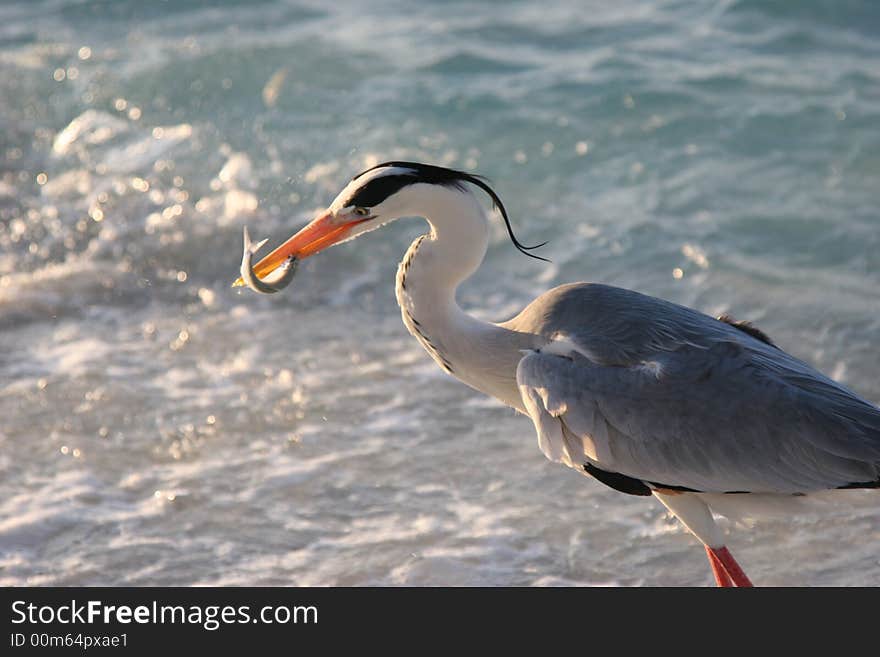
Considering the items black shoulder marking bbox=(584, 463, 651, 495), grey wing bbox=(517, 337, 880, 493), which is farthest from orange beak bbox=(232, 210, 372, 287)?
black shoulder marking bbox=(584, 463, 651, 495)

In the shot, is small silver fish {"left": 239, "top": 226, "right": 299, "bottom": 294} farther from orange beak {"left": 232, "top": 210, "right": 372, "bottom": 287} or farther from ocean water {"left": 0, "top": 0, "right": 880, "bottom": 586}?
ocean water {"left": 0, "top": 0, "right": 880, "bottom": 586}

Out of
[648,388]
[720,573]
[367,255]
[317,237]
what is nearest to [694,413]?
[648,388]

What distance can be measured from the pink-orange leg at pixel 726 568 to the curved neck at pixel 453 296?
97cm

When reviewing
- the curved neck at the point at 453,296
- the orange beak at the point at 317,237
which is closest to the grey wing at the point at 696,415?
the curved neck at the point at 453,296

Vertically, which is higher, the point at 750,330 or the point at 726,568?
the point at 750,330

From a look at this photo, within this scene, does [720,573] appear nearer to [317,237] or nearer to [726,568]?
[726,568]

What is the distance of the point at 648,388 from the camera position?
15.3 ft

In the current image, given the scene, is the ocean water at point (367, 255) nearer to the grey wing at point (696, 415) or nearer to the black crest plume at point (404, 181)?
the grey wing at point (696, 415)

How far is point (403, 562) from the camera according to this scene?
5465mm

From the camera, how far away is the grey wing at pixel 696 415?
4582 millimetres

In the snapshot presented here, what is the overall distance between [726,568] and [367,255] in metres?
4.42

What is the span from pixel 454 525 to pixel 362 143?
520 centimetres
